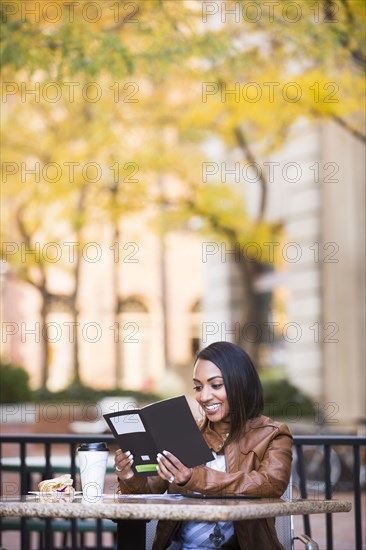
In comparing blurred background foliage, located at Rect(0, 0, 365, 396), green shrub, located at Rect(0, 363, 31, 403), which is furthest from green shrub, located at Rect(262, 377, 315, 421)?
green shrub, located at Rect(0, 363, 31, 403)

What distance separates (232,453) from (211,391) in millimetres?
295

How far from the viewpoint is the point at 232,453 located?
16.4 feet

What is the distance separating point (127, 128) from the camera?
22203 mm

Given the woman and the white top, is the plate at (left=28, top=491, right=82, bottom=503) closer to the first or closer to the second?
the woman

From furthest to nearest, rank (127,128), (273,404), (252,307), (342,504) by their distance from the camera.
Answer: (252,307), (127,128), (273,404), (342,504)

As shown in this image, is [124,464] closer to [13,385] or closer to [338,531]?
[338,531]

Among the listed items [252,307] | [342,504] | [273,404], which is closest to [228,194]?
[252,307]

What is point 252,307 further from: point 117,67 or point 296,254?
point 117,67

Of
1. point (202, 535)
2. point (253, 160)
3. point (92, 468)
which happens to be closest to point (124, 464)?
point (92, 468)

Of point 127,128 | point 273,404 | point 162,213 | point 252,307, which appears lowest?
point 273,404

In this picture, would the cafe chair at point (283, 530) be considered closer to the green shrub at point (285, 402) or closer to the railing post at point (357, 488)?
the railing post at point (357, 488)

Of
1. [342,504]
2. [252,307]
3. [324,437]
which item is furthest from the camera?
[252,307]

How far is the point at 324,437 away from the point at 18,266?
1820 centimetres

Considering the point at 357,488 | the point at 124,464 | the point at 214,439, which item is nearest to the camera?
the point at 124,464
